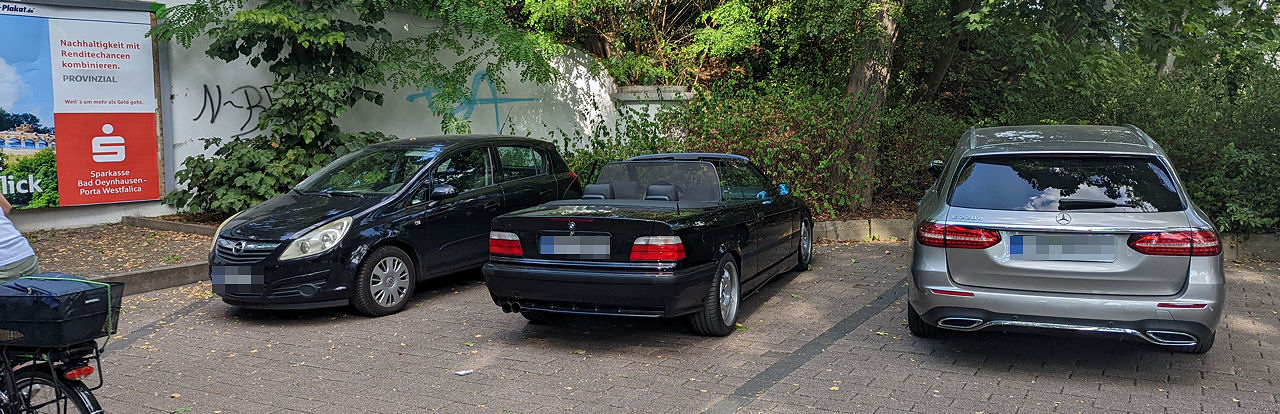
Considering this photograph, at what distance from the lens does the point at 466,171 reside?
8.12 m

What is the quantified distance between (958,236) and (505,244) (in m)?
2.94

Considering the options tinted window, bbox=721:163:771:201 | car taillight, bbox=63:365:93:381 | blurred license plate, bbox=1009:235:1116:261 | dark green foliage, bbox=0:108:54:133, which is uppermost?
dark green foliage, bbox=0:108:54:133

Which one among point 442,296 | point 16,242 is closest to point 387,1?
point 442,296

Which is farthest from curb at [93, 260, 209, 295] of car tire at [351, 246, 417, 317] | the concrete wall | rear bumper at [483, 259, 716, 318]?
rear bumper at [483, 259, 716, 318]

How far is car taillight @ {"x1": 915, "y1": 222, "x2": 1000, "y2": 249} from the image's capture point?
5.08m

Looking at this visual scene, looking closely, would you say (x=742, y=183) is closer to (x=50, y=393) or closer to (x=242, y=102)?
(x=50, y=393)

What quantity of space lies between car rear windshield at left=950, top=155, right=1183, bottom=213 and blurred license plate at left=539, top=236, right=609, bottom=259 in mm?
2207

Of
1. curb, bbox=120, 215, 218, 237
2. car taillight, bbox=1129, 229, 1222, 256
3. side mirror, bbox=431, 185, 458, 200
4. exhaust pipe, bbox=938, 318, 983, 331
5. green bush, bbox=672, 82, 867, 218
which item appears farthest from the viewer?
green bush, bbox=672, 82, 867, 218

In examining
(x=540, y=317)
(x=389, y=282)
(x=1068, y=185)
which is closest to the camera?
(x=1068, y=185)

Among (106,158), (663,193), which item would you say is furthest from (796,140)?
(106,158)

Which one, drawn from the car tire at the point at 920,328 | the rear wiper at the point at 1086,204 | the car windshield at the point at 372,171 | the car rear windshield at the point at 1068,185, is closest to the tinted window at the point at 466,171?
the car windshield at the point at 372,171

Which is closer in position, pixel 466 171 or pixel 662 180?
pixel 662 180

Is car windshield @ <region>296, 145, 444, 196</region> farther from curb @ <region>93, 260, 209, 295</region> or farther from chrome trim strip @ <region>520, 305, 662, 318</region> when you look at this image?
chrome trim strip @ <region>520, 305, 662, 318</region>

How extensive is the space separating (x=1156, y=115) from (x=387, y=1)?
9.36 meters
